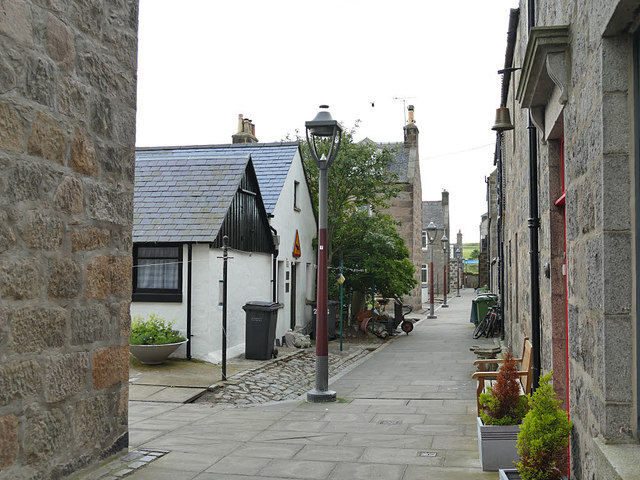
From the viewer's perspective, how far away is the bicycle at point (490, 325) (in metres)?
19.8

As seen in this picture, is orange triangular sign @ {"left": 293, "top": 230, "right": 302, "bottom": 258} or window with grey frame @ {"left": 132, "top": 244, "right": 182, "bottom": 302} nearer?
window with grey frame @ {"left": 132, "top": 244, "right": 182, "bottom": 302}

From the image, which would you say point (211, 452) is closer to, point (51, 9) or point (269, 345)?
point (51, 9)

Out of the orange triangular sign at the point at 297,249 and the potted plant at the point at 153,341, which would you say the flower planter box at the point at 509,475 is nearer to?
the potted plant at the point at 153,341

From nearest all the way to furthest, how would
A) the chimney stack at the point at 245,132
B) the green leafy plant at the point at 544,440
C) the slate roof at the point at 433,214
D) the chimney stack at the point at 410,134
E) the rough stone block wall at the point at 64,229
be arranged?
the green leafy plant at the point at 544,440 → the rough stone block wall at the point at 64,229 → the chimney stack at the point at 245,132 → the chimney stack at the point at 410,134 → the slate roof at the point at 433,214

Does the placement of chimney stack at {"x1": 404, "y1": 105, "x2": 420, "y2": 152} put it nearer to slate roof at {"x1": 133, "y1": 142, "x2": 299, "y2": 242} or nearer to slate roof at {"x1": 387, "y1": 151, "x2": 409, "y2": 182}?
slate roof at {"x1": 387, "y1": 151, "x2": 409, "y2": 182}

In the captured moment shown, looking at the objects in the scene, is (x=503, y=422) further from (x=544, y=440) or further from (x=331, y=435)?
(x=331, y=435)

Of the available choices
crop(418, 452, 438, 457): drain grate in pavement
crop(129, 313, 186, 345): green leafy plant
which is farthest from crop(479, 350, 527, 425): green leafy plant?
crop(129, 313, 186, 345): green leafy plant

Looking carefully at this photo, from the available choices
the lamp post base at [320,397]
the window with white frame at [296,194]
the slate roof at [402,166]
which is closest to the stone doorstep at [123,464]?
the lamp post base at [320,397]

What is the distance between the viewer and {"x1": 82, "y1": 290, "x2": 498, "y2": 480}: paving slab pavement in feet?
18.8

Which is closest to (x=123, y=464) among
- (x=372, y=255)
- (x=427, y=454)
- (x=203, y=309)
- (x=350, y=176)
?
(x=427, y=454)

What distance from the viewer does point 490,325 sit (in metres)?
19.9

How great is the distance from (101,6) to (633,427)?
16.2 feet

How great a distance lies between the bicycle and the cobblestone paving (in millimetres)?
5957

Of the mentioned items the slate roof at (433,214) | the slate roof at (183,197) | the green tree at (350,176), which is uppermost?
the slate roof at (433,214)
